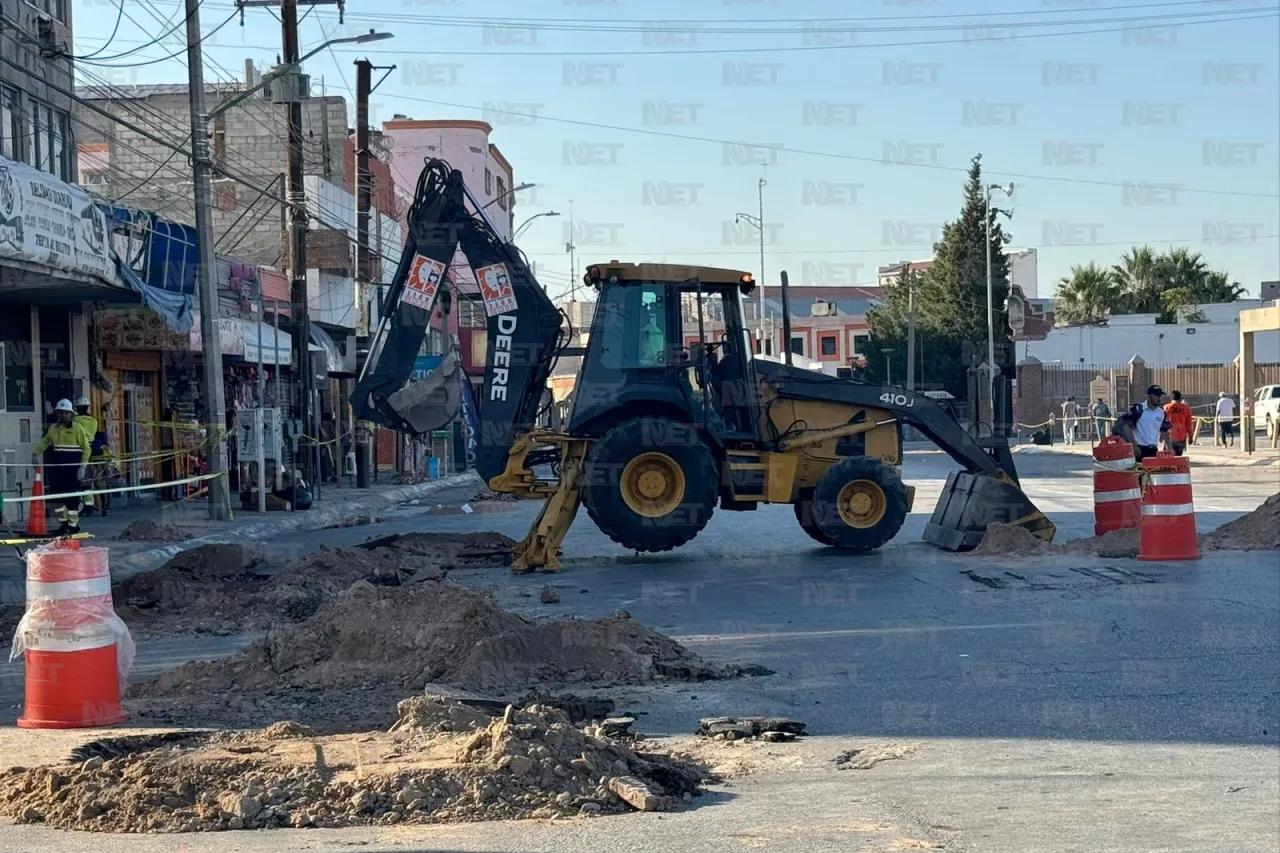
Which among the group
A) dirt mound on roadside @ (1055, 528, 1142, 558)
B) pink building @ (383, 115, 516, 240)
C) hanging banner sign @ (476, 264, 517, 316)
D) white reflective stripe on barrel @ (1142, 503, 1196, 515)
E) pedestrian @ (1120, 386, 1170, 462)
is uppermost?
pink building @ (383, 115, 516, 240)

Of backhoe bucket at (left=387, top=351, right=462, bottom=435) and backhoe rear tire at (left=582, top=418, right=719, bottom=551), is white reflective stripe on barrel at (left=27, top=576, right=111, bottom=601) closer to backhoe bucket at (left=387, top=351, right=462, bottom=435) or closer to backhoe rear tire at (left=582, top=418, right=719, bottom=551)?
backhoe rear tire at (left=582, top=418, right=719, bottom=551)

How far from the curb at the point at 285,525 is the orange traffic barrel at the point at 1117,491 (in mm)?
10360

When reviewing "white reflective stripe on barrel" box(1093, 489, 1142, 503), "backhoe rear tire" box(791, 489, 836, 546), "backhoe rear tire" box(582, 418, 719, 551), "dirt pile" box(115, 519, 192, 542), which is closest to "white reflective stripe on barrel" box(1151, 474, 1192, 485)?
"white reflective stripe on barrel" box(1093, 489, 1142, 503)

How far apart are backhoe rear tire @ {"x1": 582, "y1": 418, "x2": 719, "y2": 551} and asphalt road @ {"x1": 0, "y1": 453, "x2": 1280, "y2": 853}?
43 cm

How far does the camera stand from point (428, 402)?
1616 centimetres

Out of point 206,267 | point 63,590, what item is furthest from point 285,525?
point 63,590

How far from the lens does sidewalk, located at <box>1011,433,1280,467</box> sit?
35934 mm

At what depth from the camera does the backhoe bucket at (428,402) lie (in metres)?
16.0

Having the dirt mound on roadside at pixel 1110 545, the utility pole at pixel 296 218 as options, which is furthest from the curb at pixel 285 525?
the dirt mound on roadside at pixel 1110 545

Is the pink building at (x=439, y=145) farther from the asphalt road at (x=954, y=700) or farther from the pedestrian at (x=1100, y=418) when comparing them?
the asphalt road at (x=954, y=700)

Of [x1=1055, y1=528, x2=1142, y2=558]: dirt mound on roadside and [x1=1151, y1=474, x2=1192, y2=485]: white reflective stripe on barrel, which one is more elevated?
[x1=1151, y1=474, x2=1192, y2=485]: white reflective stripe on barrel

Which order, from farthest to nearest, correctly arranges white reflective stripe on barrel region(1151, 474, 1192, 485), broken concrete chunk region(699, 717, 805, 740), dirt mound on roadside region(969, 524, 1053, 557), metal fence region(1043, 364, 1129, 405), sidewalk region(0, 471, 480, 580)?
1. metal fence region(1043, 364, 1129, 405)
2. sidewalk region(0, 471, 480, 580)
3. dirt mound on roadside region(969, 524, 1053, 557)
4. white reflective stripe on barrel region(1151, 474, 1192, 485)
5. broken concrete chunk region(699, 717, 805, 740)

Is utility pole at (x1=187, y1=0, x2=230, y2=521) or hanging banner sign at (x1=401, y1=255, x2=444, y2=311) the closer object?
hanging banner sign at (x1=401, y1=255, x2=444, y2=311)

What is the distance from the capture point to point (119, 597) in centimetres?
1327
